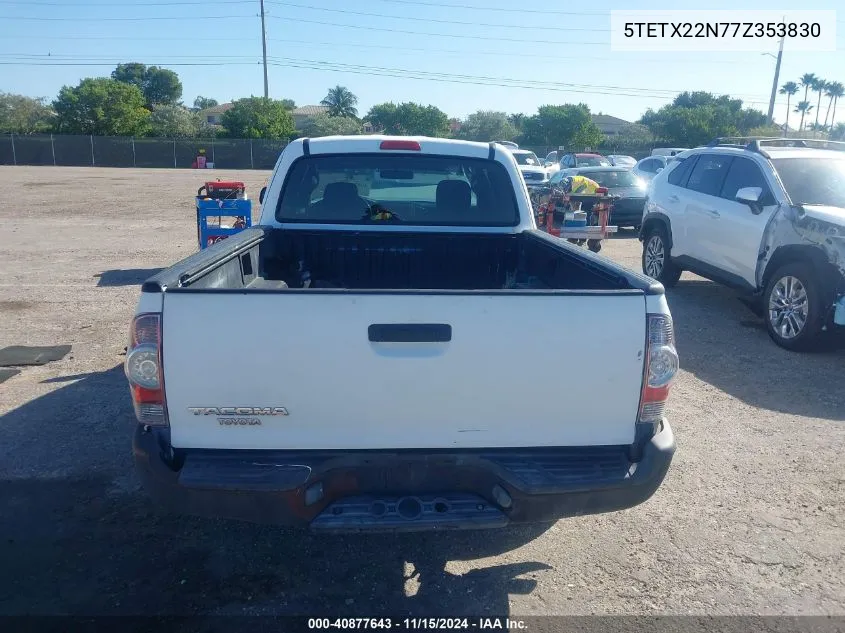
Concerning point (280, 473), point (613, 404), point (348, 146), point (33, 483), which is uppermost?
point (348, 146)

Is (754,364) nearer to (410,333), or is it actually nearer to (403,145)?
(403,145)

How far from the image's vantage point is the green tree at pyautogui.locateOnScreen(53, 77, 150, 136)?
5869 centimetres

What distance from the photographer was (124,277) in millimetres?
10195

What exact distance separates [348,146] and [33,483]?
2.91 meters

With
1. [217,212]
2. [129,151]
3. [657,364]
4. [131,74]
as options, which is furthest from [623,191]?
[131,74]

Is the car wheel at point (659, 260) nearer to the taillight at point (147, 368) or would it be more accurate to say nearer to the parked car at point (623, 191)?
the parked car at point (623, 191)

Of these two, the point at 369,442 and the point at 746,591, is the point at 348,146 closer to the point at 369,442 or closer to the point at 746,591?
the point at 369,442

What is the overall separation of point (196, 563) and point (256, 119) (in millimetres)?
58778

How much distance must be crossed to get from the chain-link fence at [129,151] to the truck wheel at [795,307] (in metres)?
46.5

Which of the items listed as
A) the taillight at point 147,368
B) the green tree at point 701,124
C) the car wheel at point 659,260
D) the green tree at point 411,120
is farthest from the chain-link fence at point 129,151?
the taillight at point 147,368

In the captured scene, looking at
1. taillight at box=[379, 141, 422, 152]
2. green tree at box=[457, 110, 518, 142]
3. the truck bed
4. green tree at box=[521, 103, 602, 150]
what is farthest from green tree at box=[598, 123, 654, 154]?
the truck bed

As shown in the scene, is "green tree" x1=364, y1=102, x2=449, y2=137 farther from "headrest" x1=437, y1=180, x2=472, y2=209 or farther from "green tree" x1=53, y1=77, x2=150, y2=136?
"headrest" x1=437, y1=180, x2=472, y2=209

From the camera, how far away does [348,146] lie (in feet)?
15.9

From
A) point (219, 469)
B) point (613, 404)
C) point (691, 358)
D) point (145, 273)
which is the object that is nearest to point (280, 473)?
point (219, 469)
